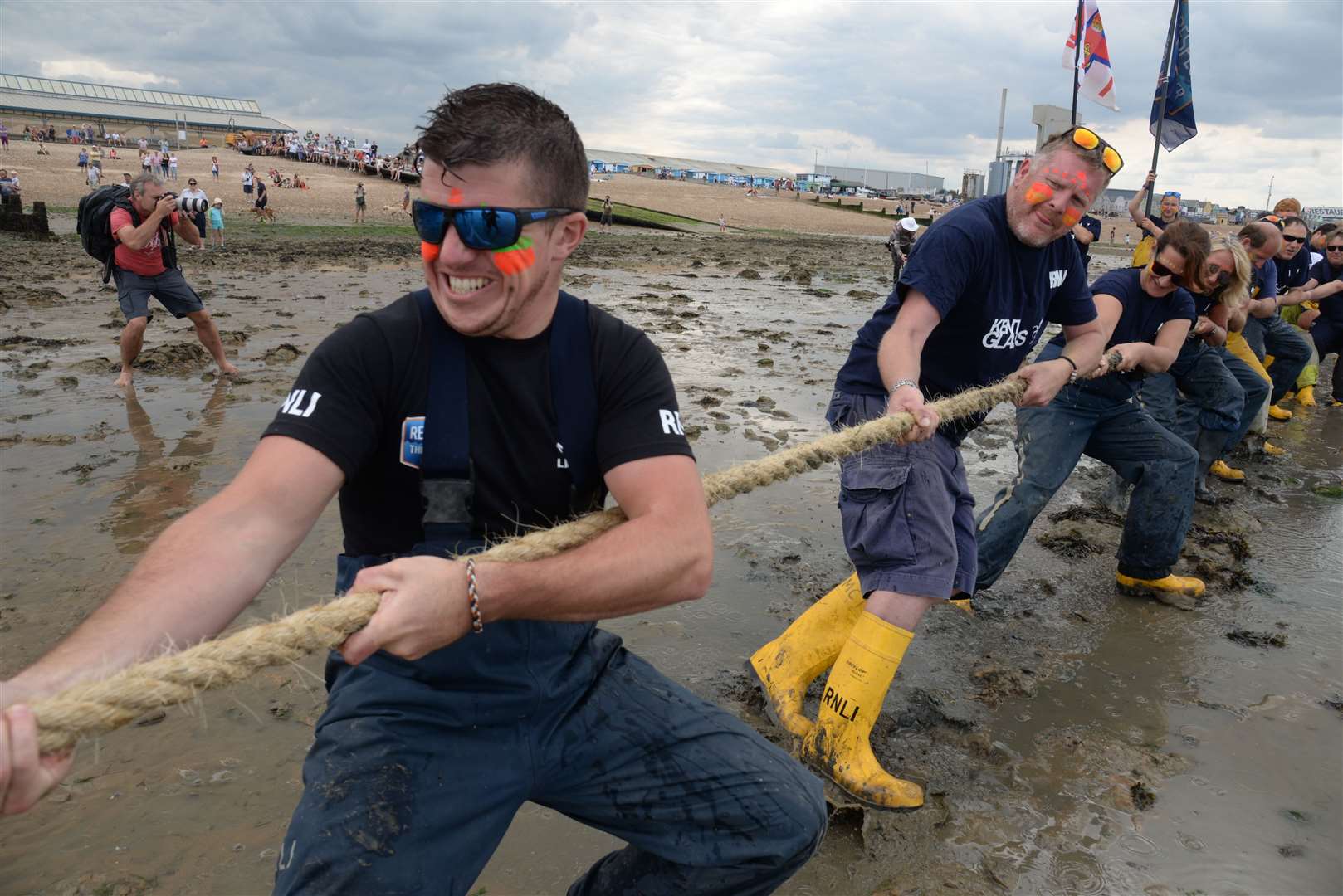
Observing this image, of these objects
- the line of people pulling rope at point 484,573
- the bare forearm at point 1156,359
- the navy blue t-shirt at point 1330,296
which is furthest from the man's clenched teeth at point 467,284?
the navy blue t-shirt at point 1330,296

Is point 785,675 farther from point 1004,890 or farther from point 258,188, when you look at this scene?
point 258,188

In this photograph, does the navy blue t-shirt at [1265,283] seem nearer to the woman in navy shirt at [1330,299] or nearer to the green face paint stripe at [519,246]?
the woman in navy shirt at [1330,299]

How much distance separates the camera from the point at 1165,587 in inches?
209

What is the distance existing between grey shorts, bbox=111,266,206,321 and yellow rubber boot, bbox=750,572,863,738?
6978mm

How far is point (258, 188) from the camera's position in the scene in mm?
27219

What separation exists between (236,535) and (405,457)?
16.5 inches

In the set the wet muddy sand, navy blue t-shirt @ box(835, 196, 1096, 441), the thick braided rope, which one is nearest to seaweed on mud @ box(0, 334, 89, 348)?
the wet muddy sand

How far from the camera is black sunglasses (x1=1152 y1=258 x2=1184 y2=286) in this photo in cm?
520

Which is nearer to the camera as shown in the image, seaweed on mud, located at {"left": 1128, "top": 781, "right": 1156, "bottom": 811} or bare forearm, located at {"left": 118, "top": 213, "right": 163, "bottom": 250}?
seaweed on mud, located at {"left": 1128, "top": 781, "right": 1156, "bottom": 811}

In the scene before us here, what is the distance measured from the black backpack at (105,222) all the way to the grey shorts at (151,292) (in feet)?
0.46

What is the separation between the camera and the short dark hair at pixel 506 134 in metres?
2.03

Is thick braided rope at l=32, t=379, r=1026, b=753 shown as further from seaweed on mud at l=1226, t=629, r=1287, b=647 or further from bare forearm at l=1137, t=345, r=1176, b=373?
seaweed on mud at l=1226, t=629, r=1287, b=647

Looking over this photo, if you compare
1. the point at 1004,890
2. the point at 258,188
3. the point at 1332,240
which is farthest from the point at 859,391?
the point at 258,188

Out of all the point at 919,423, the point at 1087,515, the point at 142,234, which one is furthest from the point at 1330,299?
the point at 142,234
